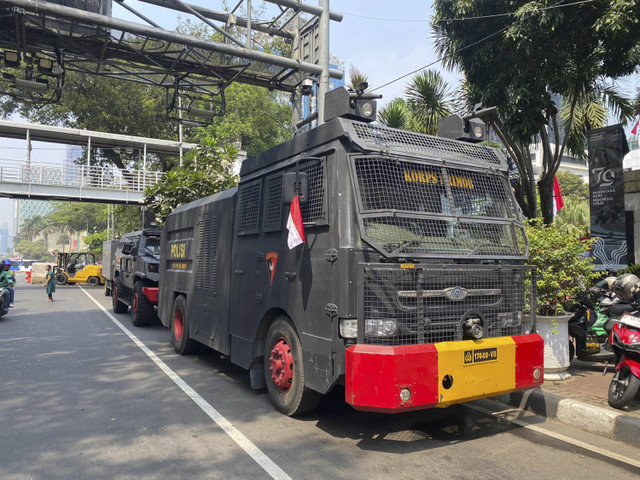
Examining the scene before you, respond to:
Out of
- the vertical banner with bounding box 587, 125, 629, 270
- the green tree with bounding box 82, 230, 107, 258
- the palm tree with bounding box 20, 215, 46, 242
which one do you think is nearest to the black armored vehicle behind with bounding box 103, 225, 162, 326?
the vertical banner with bounding box 587, 125, 629, 270

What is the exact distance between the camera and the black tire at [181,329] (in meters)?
8.13

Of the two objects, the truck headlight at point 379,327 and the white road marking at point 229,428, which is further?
the truck headlight at point 379,327

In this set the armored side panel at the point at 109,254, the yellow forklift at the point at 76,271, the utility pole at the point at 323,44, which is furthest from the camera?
the yellow forklift at the point at 76,271

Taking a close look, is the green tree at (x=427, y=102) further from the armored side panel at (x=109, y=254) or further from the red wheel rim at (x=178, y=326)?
the armored side panel at (x=109, y=254)

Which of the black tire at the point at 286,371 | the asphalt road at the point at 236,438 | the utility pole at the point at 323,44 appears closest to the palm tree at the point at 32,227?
the utility pole at the point at 323,44

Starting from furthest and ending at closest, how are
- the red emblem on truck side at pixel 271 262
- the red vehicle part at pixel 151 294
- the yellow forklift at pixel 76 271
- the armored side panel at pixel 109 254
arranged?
the yellow forklift at pixel 76 271, the armored side panel at pixel 109 254, the red vehicle part at pixel 151 294, the red emblem on truck side at pixel 271 262

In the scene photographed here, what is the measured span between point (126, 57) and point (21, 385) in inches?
271

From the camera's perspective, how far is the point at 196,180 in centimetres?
1585

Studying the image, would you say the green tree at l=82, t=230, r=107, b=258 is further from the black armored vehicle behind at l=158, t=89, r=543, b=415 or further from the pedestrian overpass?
the black armored vehicle behind at l=158, t=89, r=543, b=415

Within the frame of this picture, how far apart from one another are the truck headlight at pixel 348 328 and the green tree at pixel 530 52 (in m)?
8.24

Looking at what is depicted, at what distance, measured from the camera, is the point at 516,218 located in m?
5.15

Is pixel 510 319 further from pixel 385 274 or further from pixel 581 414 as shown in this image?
pixel 385 274

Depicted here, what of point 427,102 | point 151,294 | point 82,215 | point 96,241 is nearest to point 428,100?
point 427,102

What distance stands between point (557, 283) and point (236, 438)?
13.8ft
